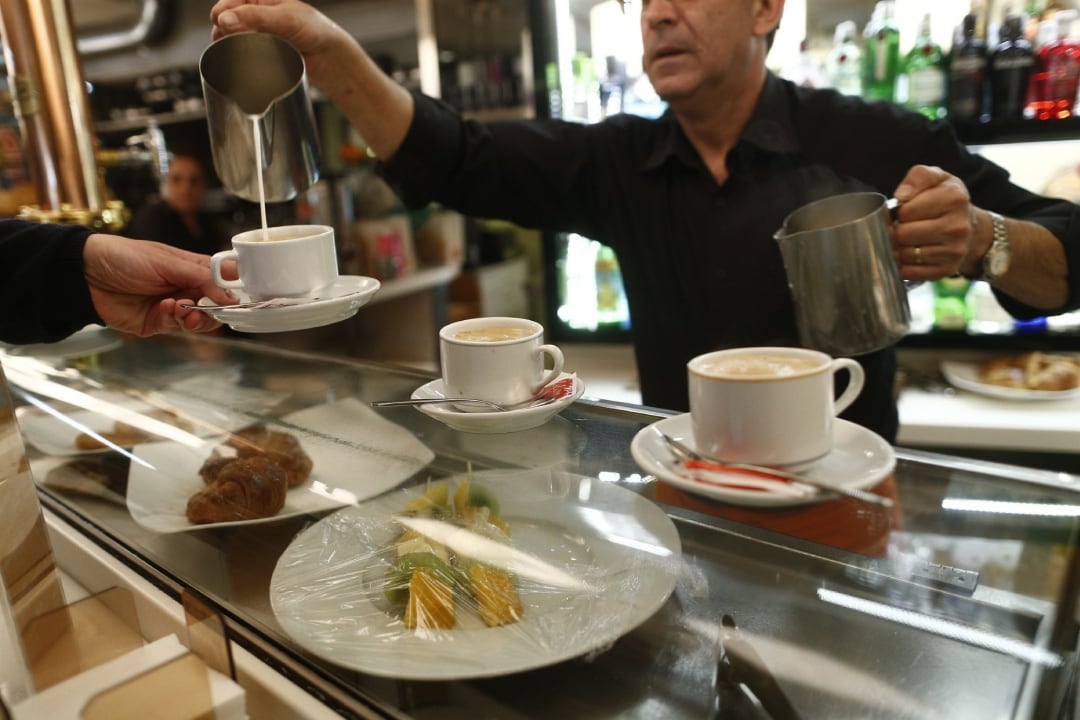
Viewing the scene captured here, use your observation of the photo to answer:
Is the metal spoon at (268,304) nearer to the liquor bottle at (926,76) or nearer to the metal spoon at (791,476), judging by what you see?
the metal spoon at (791,476)

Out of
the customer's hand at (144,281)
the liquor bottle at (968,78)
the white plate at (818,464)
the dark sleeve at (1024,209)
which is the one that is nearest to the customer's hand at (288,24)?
the customer's hand at (144,281)

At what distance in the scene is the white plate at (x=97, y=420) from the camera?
106 cm

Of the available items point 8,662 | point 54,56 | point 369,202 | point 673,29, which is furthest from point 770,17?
point 369,202

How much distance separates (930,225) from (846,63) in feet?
5.54

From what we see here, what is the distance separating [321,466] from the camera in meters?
0.91

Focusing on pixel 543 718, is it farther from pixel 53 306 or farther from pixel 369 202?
pixel 369 202

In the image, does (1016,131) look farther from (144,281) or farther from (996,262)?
(144,281)

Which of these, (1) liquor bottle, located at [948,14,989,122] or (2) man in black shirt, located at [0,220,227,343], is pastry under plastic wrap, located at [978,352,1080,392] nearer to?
(1) liquor bottle, located at [948,14,989,122]

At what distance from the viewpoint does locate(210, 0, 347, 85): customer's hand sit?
35.9 inches

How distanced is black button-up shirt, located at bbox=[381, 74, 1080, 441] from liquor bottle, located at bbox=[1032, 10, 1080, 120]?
1000mm

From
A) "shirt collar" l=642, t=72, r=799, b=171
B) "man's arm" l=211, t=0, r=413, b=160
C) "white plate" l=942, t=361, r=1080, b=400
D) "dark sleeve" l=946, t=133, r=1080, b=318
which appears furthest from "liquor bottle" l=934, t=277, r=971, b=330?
"man's arm" l=211, t=0, r=413, b=160

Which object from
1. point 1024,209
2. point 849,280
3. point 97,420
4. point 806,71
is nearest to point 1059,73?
point 806,71

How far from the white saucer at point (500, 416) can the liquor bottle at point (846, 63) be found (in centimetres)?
201

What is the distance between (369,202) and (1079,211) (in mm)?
2523
